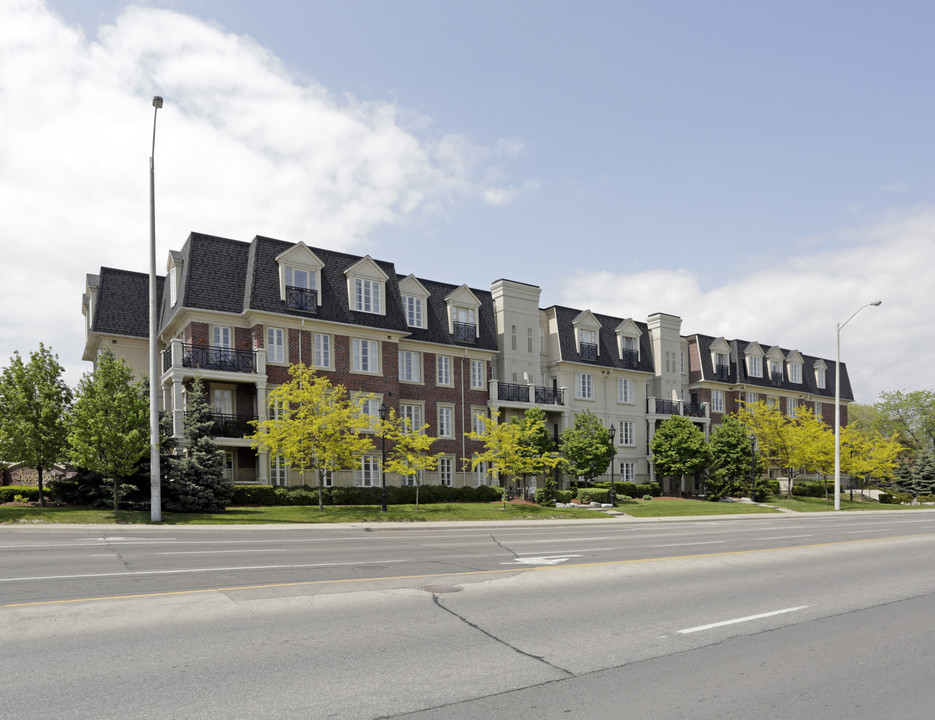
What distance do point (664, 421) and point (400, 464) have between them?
2733cm

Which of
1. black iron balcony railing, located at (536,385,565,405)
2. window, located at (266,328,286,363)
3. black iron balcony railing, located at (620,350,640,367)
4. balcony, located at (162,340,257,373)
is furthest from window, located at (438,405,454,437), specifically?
black iron balcony railing, located at (620,350,640,367)

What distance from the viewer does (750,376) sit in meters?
62.1

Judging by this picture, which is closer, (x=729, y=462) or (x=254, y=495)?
(x=254, y=495)

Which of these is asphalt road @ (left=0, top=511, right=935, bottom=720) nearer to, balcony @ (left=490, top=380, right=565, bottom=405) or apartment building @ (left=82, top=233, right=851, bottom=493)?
apartment building @ (left=82, top=233, right=851, bottom=493)

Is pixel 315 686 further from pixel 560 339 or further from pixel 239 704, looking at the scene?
pixel 560 339

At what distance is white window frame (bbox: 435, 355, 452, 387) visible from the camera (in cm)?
4125

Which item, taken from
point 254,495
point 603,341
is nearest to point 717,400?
A: point 603,341

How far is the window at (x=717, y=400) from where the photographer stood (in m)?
58.7

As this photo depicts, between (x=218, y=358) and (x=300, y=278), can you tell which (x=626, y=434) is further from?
(x=218, y=358)

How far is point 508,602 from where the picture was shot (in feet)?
31.7

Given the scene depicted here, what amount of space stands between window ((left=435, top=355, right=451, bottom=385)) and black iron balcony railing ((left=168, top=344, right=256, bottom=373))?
38.2 ft

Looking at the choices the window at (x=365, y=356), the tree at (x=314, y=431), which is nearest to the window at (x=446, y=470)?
the window at (x=365, y=356)

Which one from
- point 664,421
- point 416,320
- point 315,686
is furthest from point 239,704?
point 664,421

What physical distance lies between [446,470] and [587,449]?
8806 mm
